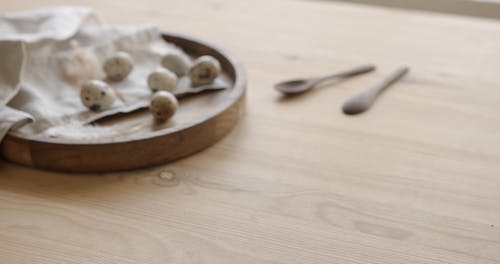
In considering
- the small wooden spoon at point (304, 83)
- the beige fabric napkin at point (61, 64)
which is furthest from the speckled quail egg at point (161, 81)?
the small wooden spoon at point (304, 83)

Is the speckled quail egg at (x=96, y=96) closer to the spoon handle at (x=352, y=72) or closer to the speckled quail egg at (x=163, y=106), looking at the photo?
the speckled quail egg at (x=163, y=106)

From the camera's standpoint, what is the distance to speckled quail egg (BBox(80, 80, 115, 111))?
78 centimetres

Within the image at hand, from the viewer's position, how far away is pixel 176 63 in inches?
34.7

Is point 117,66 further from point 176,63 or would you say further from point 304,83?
point 304,83

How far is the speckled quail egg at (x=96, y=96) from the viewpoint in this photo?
0.78 meters

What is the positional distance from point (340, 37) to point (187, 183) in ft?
1.72

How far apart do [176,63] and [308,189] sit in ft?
1.02

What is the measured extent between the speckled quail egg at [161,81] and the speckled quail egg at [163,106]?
0.19ft

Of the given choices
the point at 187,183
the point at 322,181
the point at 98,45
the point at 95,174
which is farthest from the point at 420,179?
the point at 98,45

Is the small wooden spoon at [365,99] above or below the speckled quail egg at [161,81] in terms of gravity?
below

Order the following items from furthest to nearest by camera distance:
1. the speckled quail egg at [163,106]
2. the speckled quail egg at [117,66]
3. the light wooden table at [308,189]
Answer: the speckled quail egg at [117,66] → the speckled quail egg at [163,106] → the light wooden table at [308,189]

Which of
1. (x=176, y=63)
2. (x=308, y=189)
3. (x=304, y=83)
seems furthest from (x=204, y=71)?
(x=308, y=189)

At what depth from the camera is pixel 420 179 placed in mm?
698

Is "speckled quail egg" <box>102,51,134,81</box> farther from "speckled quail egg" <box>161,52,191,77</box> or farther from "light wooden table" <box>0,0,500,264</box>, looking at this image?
"light wooden table" <box>0,0,500,264</box>
